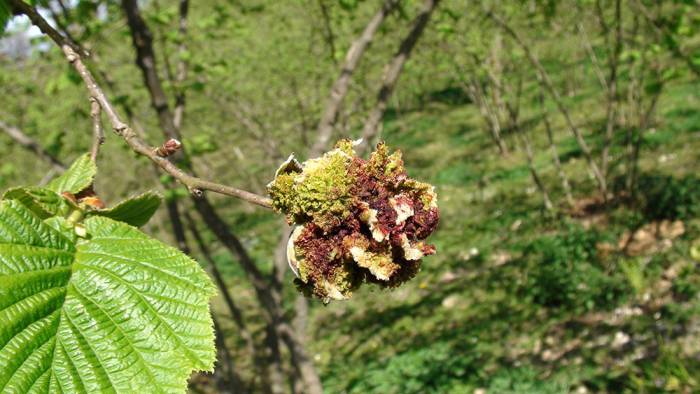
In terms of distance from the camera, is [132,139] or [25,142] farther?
[25,142]

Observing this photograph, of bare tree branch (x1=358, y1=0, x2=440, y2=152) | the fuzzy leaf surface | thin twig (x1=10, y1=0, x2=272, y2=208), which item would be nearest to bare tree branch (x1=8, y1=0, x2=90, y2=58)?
thin twig (x1=10, y1=0, x2=272, y2=208)

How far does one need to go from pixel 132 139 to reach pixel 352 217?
1.66 ft

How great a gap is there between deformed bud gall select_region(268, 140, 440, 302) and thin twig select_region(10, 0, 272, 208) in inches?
3.0

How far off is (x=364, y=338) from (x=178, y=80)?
4.74m

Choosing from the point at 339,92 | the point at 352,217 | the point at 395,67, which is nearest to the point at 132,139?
the point at 352,217

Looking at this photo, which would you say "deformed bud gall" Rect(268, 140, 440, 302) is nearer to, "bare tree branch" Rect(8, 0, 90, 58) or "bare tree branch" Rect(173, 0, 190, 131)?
"bare tree branch" Rect(8, 0, 90, 58)

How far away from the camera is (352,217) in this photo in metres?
1.12

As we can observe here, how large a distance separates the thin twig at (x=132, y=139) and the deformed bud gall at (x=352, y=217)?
0.08 metres

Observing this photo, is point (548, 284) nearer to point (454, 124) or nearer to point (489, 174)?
point (489, 174)

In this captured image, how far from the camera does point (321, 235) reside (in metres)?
1.15

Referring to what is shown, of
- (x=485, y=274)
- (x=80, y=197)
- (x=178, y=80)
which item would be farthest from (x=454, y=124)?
(x=80, y=197)

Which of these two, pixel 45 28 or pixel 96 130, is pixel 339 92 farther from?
pixel 96 130

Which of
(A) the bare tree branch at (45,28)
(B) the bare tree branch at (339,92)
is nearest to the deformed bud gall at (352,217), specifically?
(A) the bare tree branch at (45,28)

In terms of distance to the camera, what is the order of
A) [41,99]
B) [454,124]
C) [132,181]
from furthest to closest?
[454,124]
[132,181]
[41,99]
